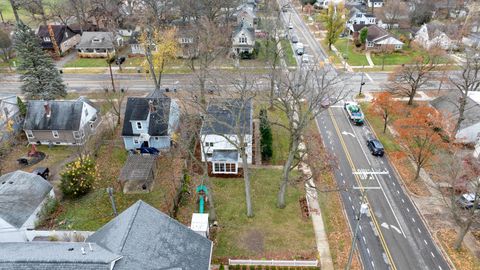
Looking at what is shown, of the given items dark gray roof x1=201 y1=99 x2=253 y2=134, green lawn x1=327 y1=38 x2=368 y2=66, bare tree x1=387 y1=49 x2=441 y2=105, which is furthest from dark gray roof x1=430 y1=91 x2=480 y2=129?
dark gray roof x1=201 y1=99 x2=253 y2=134

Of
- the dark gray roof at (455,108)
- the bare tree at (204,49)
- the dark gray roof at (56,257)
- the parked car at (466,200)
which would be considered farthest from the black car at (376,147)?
the dark gray roof at (56,257)

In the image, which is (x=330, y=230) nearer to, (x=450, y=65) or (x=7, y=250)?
(x=7, y=250)

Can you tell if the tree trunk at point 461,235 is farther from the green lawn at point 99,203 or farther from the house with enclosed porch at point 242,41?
the house with enclosed porch at point 242,41

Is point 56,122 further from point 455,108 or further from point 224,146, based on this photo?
point 455,108

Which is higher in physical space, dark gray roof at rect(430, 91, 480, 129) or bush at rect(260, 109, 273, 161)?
dark gray roof at rect(430, 91, 480, 129)

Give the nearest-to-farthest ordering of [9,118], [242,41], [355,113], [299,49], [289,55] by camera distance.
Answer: [9,118] → [355,113] → [289,55] → [242,41] → [299,49]

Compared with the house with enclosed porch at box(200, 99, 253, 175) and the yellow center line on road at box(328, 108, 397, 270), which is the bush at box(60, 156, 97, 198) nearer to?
the house with enclosed porch at box(200, 99, 253, 175)

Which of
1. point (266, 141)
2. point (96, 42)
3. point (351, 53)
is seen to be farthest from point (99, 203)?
point (351, 53)

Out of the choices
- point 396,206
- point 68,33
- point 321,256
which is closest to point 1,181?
point 321,256
